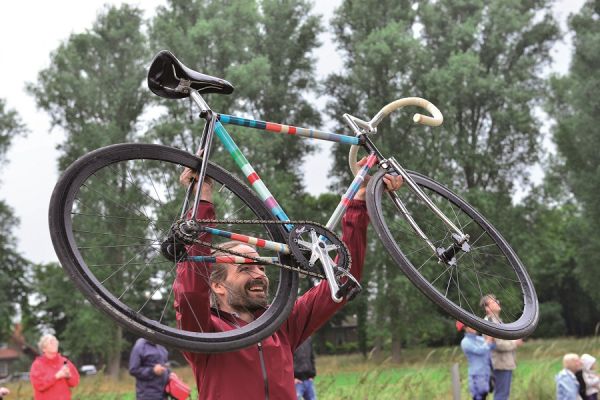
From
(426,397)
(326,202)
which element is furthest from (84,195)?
(326,202)

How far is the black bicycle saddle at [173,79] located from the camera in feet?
11.1

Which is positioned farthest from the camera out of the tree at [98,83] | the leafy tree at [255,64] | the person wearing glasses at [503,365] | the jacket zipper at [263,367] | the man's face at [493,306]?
the tree at [98,83]

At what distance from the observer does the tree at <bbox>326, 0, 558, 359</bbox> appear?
1162 inches

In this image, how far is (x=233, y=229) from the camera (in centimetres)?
348

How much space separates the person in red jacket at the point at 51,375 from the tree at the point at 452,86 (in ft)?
69.6

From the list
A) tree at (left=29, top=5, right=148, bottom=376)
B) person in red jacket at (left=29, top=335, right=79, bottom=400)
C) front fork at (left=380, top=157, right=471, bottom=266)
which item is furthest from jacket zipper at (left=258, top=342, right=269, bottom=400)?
tree at (left=29, top=5, right=148, bottom=376)

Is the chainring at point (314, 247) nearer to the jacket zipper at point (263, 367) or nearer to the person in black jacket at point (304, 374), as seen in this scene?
the jacket zipper at point (263, 367)

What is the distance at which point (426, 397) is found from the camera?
933cm

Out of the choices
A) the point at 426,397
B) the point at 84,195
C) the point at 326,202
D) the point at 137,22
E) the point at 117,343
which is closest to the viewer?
the point at 84,195

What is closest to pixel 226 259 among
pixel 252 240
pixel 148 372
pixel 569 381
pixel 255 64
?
pixel 252 240

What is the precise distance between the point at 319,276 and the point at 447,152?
27.5 metres

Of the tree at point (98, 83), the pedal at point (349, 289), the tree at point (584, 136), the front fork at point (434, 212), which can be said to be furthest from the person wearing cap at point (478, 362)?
the tree at point (98, 83)

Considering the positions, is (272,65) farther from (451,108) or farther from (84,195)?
(84,195)

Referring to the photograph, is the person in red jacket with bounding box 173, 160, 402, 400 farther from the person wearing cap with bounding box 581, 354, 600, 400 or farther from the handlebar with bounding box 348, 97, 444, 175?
the person wearing cap with bounding box 581, 354, 600, 400
